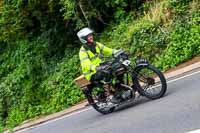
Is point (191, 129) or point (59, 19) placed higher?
point (59, 19)

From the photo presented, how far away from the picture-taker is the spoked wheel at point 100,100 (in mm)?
11852

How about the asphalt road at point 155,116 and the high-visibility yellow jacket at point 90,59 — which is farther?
the high-visibility yellow jacket at point 90,59

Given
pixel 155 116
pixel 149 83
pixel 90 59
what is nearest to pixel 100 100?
pixel 90 59

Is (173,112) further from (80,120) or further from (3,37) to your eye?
(3,37)

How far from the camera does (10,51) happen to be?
23.4m

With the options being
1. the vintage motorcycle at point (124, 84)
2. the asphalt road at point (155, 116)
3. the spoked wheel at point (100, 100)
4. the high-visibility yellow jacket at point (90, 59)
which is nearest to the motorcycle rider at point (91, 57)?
the high-visibility yellow jacket at point (90, 59)

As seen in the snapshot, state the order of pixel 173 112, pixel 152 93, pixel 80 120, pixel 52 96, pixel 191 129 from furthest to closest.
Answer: pixel 52 96
pixel 80 120
pixel 152 93
pixel 173 112
pixel 191 129

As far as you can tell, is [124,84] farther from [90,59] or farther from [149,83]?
[90,59]

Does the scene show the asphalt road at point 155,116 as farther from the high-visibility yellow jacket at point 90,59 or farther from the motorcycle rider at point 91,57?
the high-visibility yellow jacket at point 90,59

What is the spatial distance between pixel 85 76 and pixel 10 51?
12.4m

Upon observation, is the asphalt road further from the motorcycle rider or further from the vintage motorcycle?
the motorcycle rider

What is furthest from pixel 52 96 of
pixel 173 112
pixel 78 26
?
pixel 173 112

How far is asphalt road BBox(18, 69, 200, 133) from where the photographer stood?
340 inches

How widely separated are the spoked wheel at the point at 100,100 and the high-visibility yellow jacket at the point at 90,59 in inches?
18.5
